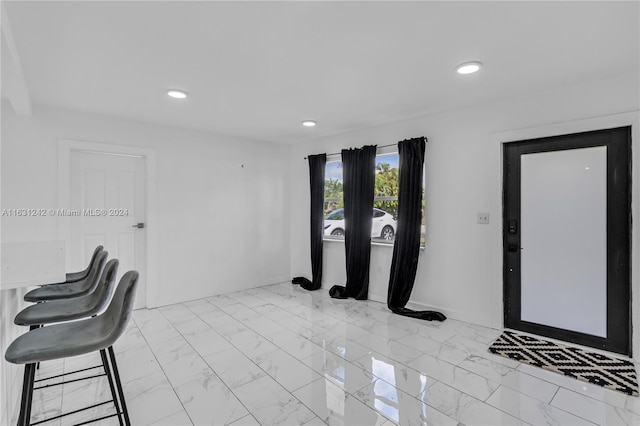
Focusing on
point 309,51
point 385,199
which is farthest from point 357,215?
point 309,51

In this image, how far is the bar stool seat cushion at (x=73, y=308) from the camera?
189 centimetres

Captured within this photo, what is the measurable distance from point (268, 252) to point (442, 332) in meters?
3.08

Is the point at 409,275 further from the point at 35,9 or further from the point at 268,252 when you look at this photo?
the point at 35,9

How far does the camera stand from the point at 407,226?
3.96 meters

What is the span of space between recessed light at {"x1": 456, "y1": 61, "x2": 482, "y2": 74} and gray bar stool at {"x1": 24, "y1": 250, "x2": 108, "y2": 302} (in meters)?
3.13

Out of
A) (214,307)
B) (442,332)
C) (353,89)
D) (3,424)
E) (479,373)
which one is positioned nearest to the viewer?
(3,424)

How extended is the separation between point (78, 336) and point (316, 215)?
377 centimetres

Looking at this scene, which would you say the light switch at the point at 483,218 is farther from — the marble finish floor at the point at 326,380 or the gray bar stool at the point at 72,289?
the gray bar stool at the point at 72,289

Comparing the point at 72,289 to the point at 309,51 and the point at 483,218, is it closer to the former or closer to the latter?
the point at 309,51

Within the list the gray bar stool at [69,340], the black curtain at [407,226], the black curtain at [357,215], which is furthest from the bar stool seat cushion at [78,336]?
the black curtain at [357,215]

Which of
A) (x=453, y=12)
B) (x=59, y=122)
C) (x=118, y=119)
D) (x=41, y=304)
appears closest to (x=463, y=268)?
(x=453, y=12)

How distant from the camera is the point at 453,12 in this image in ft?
6.08

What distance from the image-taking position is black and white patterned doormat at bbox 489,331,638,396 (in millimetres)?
2367

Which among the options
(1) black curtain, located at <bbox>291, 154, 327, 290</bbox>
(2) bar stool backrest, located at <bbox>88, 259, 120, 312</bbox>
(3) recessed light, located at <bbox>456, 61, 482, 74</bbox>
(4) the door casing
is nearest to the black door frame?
(3) recessed light, located at <bbox>456, 61, 482, 74</bbox>
